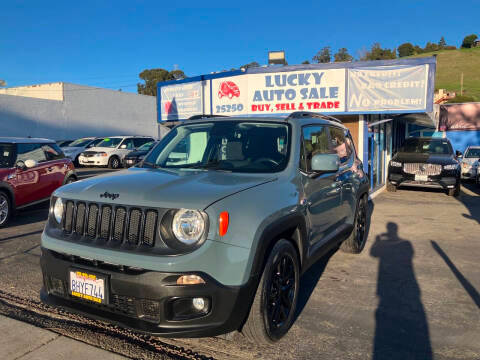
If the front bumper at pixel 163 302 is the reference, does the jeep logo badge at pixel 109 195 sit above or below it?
above

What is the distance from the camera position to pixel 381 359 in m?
3.01

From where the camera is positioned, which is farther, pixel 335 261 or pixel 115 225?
pixel 335 261

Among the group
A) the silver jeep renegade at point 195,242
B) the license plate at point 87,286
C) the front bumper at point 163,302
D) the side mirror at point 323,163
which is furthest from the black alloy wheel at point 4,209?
the side mirror at point 323,163

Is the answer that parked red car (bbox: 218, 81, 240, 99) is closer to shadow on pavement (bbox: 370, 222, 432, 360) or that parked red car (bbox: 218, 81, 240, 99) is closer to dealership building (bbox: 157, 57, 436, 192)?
dealership building (bbox: 157, 57, 436, 192)

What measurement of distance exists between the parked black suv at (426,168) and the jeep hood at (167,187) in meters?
9.86

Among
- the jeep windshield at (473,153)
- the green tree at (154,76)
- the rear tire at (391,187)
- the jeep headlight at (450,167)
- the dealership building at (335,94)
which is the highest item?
the green tree at (154,76)

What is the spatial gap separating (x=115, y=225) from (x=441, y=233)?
622 cm

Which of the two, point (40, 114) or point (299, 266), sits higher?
point (40, 114)

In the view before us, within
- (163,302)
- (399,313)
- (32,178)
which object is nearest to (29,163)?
(32,178)

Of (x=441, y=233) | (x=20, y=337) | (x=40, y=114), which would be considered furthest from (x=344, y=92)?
(x=40, y=114)

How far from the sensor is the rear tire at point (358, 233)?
18.3 feet

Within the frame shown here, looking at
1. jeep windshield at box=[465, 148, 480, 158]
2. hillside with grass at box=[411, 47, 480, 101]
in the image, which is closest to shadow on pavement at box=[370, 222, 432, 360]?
jeep windshield at box=[465, 148, 480, 158]

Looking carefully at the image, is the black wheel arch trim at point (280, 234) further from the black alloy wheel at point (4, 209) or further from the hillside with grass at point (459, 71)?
the hillside with grass at point (459, 71)

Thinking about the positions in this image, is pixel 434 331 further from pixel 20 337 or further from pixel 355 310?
pixel 20 337
